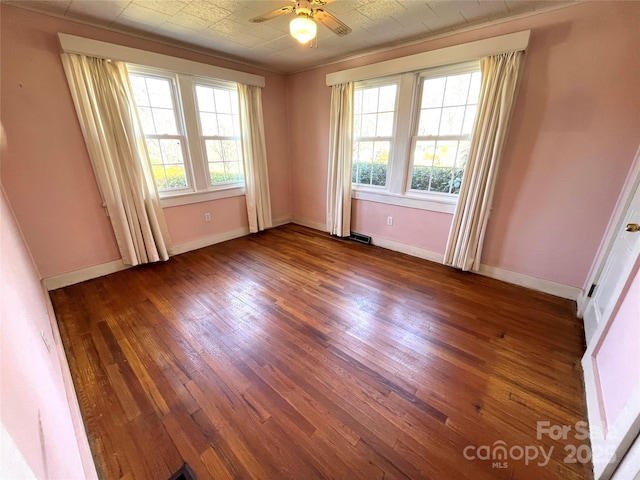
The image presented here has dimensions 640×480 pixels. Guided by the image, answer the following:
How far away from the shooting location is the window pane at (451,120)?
2762mm

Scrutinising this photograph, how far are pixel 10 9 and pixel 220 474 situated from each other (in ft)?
12.0

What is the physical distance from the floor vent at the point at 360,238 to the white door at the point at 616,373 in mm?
2398

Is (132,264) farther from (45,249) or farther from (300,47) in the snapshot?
(300,47)

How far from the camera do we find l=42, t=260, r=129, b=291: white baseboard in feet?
8.41

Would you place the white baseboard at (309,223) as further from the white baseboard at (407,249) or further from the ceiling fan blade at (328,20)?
the ceiling fan blade at (328,20)

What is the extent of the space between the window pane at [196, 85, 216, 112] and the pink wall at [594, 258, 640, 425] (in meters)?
4.23

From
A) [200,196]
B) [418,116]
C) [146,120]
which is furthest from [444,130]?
[146,120]

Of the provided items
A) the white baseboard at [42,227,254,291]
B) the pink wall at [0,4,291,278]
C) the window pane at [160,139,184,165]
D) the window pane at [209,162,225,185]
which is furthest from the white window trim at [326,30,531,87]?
the white baseboard at [42,227,254,291]

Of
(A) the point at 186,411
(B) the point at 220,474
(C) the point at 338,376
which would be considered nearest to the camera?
(B) the point at 220,474

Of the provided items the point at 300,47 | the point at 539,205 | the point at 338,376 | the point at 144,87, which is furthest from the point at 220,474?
the point at 300,47

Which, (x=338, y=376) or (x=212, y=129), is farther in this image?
(x=212, y=129)

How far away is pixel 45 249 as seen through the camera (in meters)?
2.49

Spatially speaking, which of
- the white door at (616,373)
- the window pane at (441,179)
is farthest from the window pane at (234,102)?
the white door at (616,373)

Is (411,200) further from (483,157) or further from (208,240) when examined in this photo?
(208,240)
